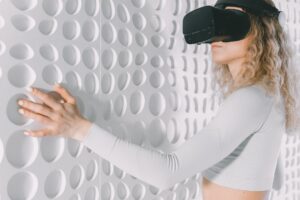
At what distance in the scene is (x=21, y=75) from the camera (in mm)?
900

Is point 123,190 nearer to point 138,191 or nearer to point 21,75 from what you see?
point 138,191

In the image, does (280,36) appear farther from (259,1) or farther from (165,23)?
(165,23)

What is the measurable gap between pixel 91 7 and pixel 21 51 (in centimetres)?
26

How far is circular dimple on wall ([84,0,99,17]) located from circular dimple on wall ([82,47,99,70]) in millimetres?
104

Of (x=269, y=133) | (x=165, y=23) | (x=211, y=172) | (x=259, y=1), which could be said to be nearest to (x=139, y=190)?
(x=211, y=172)

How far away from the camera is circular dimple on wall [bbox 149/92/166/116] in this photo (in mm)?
1256

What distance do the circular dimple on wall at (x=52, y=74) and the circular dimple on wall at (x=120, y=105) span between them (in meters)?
0.22

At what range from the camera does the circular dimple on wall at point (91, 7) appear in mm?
1043

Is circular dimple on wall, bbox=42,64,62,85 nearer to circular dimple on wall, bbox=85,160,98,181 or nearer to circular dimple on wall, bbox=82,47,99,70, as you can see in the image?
circular dimple on wall, bbox=82,47,99,70

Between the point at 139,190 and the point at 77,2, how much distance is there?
0.64 m

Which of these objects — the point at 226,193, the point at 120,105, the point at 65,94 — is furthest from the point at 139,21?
the point at 226,193

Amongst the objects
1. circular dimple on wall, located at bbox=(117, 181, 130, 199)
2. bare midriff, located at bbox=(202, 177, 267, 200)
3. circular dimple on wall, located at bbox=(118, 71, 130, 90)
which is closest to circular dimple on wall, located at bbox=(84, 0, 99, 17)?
circular dimple on wall, located at bbox=(118, 71, 130, 90)

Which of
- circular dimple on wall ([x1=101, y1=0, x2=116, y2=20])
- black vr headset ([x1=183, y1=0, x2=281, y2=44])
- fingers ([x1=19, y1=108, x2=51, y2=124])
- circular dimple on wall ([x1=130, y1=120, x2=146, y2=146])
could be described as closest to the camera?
fingers ([x1=19, y1=108, x2=51, y2=124])

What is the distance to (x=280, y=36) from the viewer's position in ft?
3.59
